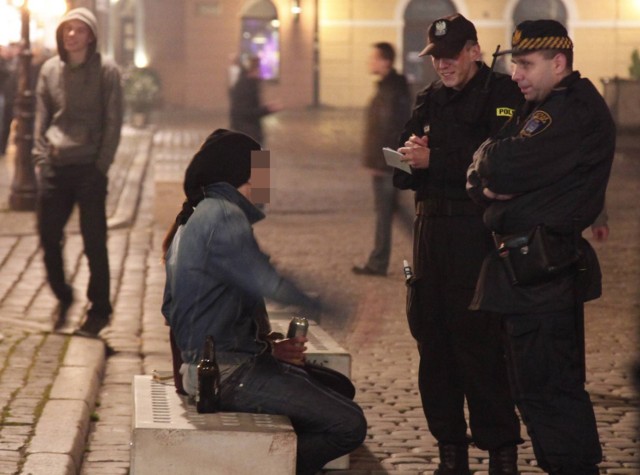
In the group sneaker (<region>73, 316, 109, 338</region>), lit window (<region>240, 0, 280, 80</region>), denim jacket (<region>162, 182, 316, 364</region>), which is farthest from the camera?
lit window (<region>240, 0, 280, 80</region>)

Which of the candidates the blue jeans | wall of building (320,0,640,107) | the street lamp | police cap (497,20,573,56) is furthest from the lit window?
police cap (497,20,573,56)

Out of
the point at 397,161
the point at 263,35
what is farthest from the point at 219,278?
the point at 263,35

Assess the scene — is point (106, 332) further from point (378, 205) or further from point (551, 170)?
point (551, 170)

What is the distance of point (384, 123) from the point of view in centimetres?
1209

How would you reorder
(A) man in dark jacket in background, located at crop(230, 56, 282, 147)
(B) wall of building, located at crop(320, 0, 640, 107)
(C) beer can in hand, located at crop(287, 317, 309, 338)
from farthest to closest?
(B) wall of building, located at crop(320, 0, 640, 107)
(A) man in dark jacket in background, located at crop(230, 56, 282, 147)
(C) beer can in hand, located at crop(287, 317, 309, 338)

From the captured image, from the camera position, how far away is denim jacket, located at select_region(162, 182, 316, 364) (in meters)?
5.27

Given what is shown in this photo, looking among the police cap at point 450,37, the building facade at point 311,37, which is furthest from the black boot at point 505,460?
the building facade at point 311,37

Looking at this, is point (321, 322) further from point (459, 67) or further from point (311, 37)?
point (311, 37)

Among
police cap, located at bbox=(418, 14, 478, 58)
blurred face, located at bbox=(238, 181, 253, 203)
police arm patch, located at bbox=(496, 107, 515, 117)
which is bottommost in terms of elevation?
blurred face, located at bbox=(238, 181, 253, 203)

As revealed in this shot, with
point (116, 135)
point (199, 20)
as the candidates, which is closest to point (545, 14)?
point (199, 20)

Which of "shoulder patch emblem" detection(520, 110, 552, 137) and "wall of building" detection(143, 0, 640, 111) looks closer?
"shoulder patch emblem" detection(520, 110, 552, 137)

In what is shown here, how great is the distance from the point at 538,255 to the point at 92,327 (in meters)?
4.73

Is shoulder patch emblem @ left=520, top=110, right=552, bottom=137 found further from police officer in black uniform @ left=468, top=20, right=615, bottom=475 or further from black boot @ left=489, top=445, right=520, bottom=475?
black boot @ left=489, top=445, right=520, bottom=475

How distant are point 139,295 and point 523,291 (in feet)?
19.3
